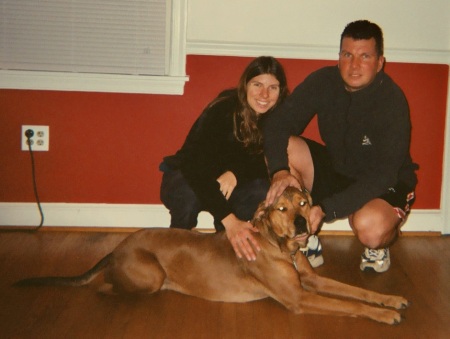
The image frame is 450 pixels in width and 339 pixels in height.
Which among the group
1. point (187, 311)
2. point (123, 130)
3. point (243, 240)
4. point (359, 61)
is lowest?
point (187, 311)

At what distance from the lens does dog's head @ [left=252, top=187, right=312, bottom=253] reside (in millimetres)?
2613

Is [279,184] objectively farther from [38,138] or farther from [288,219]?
[38,138]

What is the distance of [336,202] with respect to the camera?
284 centimetres

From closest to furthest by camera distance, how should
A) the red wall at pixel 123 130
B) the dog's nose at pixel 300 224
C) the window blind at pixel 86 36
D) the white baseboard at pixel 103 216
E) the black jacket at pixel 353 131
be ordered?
1. the dog's nose at pixel 300 224
2. the black jacket at pixel 353 131
3. the window blind at pixel 86 36
4. the red wall at pixel 123 130
5. the white baseboard at pixel 103 216

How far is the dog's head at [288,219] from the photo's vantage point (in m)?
2.61

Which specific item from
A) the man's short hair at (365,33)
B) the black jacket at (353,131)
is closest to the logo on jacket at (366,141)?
the black jacket at (353,131)

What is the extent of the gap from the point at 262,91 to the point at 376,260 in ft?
3.54

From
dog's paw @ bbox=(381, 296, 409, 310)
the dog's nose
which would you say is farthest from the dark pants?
dog's paw @ bbox=(381, 296, 409, 310)

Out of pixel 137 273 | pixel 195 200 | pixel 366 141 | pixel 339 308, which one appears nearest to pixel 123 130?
pixel 195 200

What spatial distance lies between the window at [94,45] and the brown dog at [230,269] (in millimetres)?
1233

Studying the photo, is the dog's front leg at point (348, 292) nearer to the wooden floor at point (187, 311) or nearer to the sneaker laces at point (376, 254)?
the wooden floor at point (187, 311)

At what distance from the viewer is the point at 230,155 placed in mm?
3213

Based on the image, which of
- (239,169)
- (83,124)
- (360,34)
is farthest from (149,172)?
(360,34)

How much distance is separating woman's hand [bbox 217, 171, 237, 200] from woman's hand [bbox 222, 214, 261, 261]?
1.18 feet
